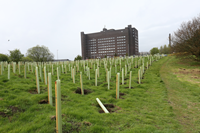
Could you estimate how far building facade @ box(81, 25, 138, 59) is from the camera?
348 feet

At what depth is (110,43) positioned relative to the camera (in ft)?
370

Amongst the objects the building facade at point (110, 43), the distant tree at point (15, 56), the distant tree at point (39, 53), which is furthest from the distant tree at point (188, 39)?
the building facade at point (110, 43)

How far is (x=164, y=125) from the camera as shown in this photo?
4.15 metres

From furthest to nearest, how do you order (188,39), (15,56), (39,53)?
(39,53) → (15,56) → (188,39)

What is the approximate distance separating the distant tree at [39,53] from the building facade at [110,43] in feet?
198

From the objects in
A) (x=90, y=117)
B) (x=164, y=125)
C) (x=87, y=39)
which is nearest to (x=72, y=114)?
(x=90, y=117)

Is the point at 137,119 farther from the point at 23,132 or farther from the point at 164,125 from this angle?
the point at 23,132

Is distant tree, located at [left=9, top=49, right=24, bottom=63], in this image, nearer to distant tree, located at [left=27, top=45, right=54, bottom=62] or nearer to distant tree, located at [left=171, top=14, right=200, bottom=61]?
distant tree, located at [left=27, top=45, right=54, bottom=62]

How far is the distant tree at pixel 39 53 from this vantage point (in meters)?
49.9

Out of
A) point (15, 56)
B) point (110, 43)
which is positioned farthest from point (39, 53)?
point (110, 43)

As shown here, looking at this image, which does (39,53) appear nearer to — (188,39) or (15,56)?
(15,56)

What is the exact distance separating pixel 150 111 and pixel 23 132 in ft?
15.3

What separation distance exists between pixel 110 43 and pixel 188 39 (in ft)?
313

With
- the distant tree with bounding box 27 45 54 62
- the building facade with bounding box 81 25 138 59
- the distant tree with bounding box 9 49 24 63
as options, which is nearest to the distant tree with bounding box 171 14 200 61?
the distant tree with bounding box 9 49 24 63
